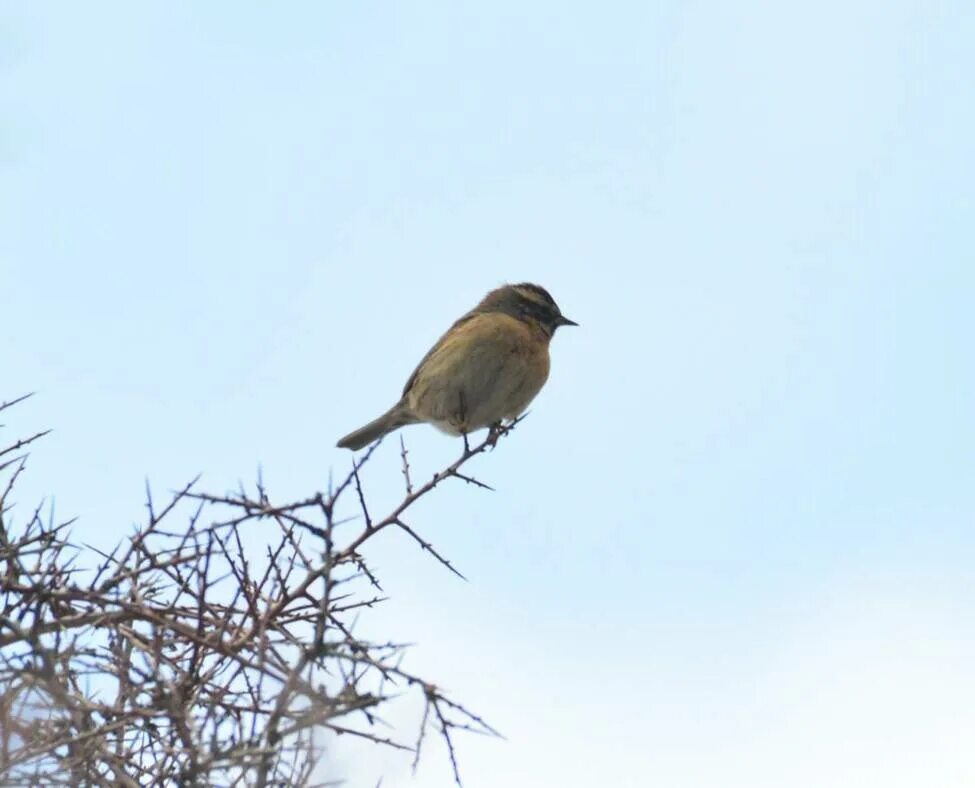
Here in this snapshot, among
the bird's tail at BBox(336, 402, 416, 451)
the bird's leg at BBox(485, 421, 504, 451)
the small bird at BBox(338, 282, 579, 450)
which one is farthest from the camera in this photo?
the bird's tail at BBox(336, 402, 416, 451)

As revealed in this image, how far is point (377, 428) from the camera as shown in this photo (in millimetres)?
10945

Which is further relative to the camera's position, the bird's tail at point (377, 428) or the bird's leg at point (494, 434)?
the bird's tail at point (377, 428)

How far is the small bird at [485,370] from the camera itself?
9.77 m

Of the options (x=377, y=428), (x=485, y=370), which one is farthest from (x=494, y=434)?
(x=377, y=428)

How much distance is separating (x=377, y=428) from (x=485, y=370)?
1467mm

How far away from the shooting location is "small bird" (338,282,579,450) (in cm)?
977

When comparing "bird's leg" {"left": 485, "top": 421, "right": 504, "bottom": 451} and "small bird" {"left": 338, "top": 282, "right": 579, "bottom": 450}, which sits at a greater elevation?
"small bird" {"left": 338, "top": 282, "right": 579, "bottom": 450}

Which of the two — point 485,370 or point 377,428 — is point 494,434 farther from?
point 377,428

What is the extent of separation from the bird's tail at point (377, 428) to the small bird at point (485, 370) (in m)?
0.23

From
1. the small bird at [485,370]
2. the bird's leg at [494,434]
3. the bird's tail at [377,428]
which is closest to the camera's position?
the bird's leg at [494,434]

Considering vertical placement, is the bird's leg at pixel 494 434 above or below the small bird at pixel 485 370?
below

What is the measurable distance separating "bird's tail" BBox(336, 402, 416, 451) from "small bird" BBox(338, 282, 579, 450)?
227 mm

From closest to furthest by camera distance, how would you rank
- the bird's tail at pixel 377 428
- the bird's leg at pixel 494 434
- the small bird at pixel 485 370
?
the bird's leg at pixel 494 434, the small bird at pixel 485 370, the bird's tail at pixel 377 428

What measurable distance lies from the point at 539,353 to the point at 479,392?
1.71 ft
